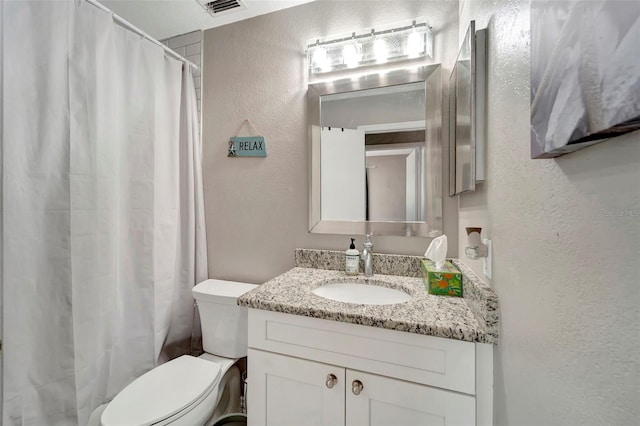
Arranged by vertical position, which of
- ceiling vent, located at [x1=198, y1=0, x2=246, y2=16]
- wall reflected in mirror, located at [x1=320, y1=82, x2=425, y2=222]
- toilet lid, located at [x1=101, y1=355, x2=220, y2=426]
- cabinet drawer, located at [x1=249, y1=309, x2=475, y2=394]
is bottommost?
toilet lid, located at [x1=101, y1=355, x2=220, y2=426]

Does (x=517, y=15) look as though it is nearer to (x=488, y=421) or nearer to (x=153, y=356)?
(x=488, y=421)

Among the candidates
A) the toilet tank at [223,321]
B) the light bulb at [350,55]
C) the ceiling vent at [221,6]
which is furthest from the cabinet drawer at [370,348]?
the ceiling vent at [221,6]

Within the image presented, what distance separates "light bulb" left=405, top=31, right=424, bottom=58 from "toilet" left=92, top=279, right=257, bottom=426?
4.91 feet

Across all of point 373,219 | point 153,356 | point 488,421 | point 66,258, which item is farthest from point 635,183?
point 153,356

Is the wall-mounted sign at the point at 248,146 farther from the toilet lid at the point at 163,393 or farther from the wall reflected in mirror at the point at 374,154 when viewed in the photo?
the toilet lid at the point at 163,393

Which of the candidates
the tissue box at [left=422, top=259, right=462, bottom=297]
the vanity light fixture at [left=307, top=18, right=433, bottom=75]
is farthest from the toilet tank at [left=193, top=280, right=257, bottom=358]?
the vanity light fixture at [left=307, top=18, right=433, bottom=75]

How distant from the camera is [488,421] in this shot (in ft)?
2.57

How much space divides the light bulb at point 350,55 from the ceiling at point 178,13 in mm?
382

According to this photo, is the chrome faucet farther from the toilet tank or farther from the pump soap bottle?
the toilet tank

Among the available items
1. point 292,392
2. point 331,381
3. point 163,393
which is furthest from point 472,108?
point 163,393

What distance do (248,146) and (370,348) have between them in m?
1.25

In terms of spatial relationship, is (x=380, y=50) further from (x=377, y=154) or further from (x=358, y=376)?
(x=358, y=376)

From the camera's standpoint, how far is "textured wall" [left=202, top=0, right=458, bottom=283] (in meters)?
1.46

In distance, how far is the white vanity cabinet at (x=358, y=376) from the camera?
804 millimetres
